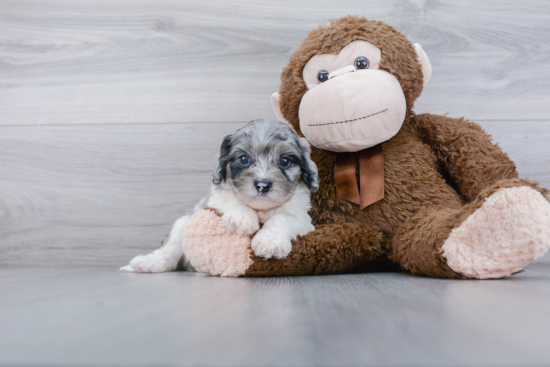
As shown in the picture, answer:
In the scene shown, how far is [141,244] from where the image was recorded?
2059 millimetres

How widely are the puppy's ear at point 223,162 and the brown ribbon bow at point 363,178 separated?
1.36 feet

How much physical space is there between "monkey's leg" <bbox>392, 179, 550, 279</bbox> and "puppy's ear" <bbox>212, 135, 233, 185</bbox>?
715 mm

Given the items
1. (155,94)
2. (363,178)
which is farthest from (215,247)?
(155,94)

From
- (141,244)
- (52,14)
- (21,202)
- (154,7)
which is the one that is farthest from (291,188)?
(52,14)

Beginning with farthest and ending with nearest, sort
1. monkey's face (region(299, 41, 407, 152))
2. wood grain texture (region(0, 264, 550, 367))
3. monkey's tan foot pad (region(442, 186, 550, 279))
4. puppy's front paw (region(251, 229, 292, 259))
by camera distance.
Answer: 1. monkey's face (region(299, 41, 407, 152))
2. puppy's front paw (region(251, 229, 292, 259))
3. monkey's tan foot pad (region(442, 186, 550, 279))
4. wood grain texture (region(0, 264, 550, 367))

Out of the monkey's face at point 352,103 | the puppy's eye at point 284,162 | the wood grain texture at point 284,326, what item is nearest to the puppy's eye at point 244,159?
the puppy's eye at point 284,162

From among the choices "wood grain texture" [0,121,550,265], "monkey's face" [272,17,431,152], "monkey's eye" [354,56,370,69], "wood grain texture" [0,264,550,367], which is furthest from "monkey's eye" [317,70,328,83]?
"wood grain texture" [0,264,550,367]

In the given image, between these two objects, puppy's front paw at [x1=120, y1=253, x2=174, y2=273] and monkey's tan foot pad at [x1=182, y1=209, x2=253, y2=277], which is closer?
monkey's tan foot pad at [x1=182, y1=209, x2=253, y2=277]

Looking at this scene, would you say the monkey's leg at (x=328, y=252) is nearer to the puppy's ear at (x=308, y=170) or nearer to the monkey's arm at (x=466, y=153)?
the puppy's ear at (x=308, y=170)

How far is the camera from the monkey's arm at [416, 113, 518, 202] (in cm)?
143

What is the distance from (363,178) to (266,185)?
0.40m

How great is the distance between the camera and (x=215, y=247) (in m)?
1.31

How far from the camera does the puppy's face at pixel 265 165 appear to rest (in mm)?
1315

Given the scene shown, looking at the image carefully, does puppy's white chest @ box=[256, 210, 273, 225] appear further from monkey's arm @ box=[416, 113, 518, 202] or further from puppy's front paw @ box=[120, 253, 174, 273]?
monkey's arm @ box=[416, 113, 518, 202]
